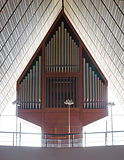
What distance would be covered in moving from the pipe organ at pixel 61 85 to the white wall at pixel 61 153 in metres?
5.08

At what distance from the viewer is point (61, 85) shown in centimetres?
1421

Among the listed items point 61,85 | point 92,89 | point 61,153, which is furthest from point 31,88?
point 61,153

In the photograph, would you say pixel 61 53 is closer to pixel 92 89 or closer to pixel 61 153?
pixel 92 89

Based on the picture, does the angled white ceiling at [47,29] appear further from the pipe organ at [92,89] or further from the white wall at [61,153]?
the white wall at [61,153]

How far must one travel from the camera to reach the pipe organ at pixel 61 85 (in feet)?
45.5

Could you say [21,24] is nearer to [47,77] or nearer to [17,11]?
[17,11]

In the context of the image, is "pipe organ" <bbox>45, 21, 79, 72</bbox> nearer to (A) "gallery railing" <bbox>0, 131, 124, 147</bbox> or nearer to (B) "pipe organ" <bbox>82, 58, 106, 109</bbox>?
(B) "pipe organ" <bbox>82, 58, 106, 109</bbox>

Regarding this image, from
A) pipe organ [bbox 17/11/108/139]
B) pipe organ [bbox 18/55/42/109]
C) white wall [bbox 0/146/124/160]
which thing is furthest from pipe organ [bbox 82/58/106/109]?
white wall [bbox 0/146/124/160]

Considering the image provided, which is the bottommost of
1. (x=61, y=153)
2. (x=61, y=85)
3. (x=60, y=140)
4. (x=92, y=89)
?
(x=61, y=153)

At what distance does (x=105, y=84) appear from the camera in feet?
46.7

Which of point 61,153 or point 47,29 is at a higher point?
point 47,29

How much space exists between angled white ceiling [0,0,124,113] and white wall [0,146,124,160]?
356cm

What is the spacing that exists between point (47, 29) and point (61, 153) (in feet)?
23.6

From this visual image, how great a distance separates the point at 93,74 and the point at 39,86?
2.07 m
